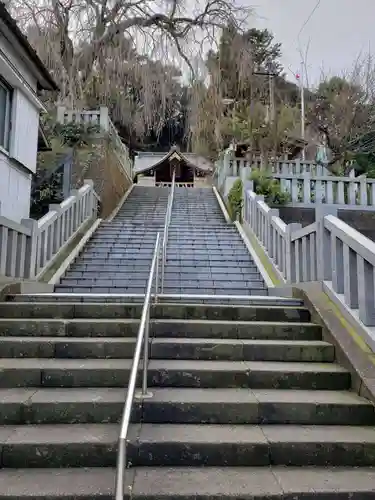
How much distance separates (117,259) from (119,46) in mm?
7769

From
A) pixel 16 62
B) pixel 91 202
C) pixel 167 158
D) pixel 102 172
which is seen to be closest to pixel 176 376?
pixel 16 62

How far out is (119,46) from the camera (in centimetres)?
1110

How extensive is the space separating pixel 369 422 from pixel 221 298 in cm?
202

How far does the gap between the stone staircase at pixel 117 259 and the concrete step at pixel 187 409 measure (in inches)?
103

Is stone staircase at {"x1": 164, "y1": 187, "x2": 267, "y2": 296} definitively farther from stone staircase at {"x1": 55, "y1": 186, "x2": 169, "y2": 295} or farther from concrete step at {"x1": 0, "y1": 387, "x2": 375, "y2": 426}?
concrete step at {"x1": 0, "y1": 387, "x2": 375, "y2": 426}

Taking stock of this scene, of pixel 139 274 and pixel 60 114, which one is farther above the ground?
pixel 60 114

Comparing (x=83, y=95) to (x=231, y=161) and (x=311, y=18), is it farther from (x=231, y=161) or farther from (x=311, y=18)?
(x=311, y=18)

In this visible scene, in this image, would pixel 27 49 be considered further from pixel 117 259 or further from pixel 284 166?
pixel 284 166

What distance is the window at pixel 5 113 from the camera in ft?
19.6

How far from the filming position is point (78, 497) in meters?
1.89

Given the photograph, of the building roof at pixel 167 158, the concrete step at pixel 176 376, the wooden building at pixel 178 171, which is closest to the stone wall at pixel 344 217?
the concrete step at pixel 176 376

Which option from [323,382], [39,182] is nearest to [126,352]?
[323,382]

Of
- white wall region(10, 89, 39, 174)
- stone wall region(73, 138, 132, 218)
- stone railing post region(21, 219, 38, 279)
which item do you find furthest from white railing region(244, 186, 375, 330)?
stone wall region(73, 138, 132, 218)

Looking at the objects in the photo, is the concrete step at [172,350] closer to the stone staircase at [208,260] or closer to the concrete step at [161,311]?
the concrete step at [161,311]
